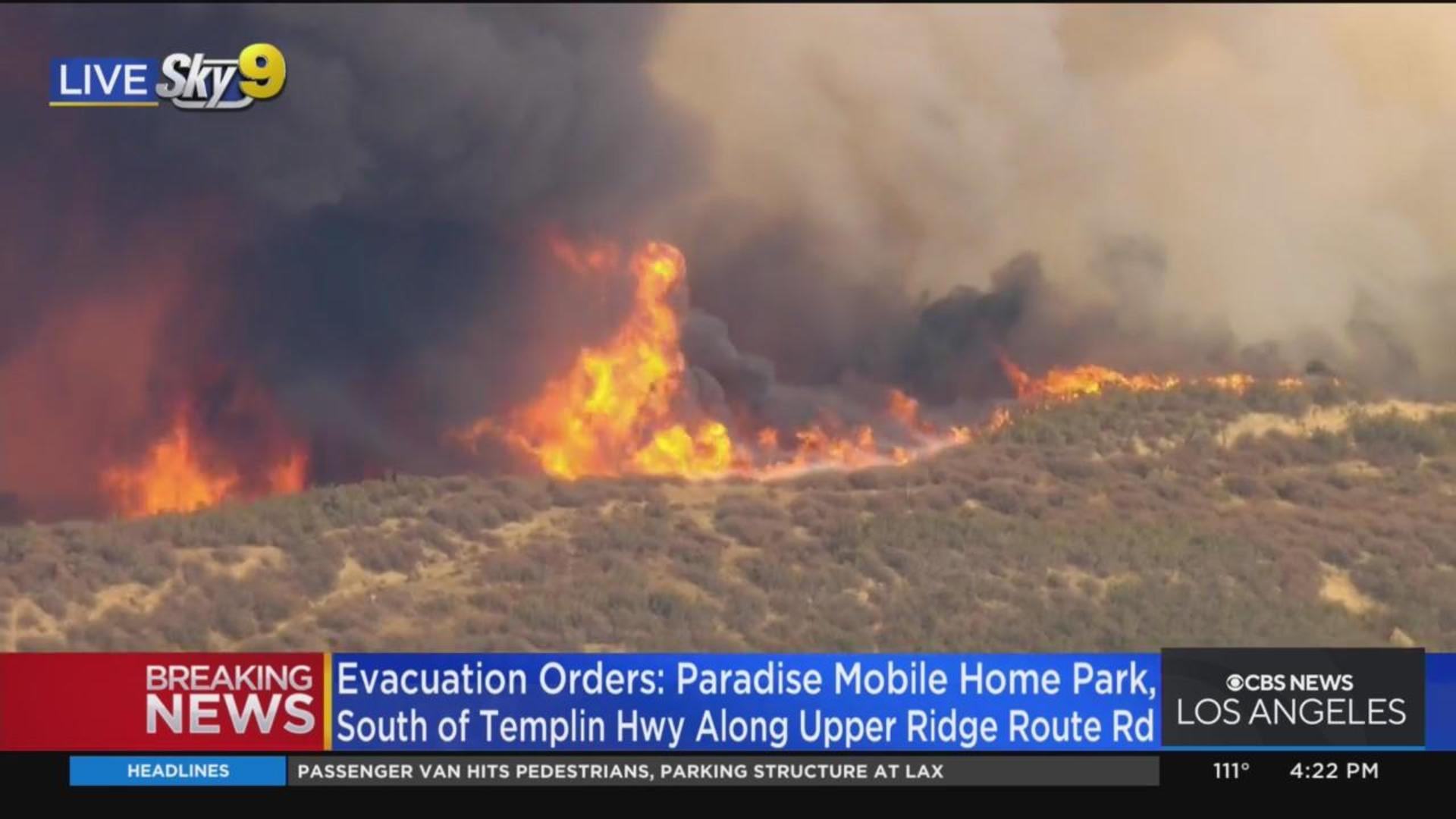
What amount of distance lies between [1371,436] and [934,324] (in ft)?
29.6

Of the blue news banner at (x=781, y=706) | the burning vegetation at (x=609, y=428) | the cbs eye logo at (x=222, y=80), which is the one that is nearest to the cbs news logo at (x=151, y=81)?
the cbs eye logo at (x=222, y=80)

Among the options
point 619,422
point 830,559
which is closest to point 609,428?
point 619,422

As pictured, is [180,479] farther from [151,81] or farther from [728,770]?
[728,770]

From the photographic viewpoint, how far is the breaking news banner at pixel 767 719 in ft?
102

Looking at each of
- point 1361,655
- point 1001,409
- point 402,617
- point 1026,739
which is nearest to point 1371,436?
point 1001,409

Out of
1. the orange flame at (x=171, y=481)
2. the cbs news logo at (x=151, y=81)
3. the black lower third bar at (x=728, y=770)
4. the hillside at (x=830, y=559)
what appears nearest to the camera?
the black lower third bar at (x=728, y=770)

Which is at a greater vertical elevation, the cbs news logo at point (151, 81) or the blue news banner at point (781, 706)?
the cbs news logo at point (151, 81)

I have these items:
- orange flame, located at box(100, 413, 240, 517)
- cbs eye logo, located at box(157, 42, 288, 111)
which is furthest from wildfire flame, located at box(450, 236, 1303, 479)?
cbs eye logo, located at box(157, 42, 288, 111)

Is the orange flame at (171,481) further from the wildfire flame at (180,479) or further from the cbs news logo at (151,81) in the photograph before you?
the cbs news logo at (151,81)

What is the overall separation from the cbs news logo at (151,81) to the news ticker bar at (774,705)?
9903mm

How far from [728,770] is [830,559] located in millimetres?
9491

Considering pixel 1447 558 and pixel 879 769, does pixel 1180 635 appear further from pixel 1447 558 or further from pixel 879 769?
pixel 879 769

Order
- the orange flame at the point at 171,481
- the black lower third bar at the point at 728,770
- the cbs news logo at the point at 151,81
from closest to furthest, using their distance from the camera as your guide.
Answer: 1. the black lower third bar at the point at 728,770
2. the cbs news logo at the point at 151,81
3. the orange flame at the point at 171,481

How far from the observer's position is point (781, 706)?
31.1m
